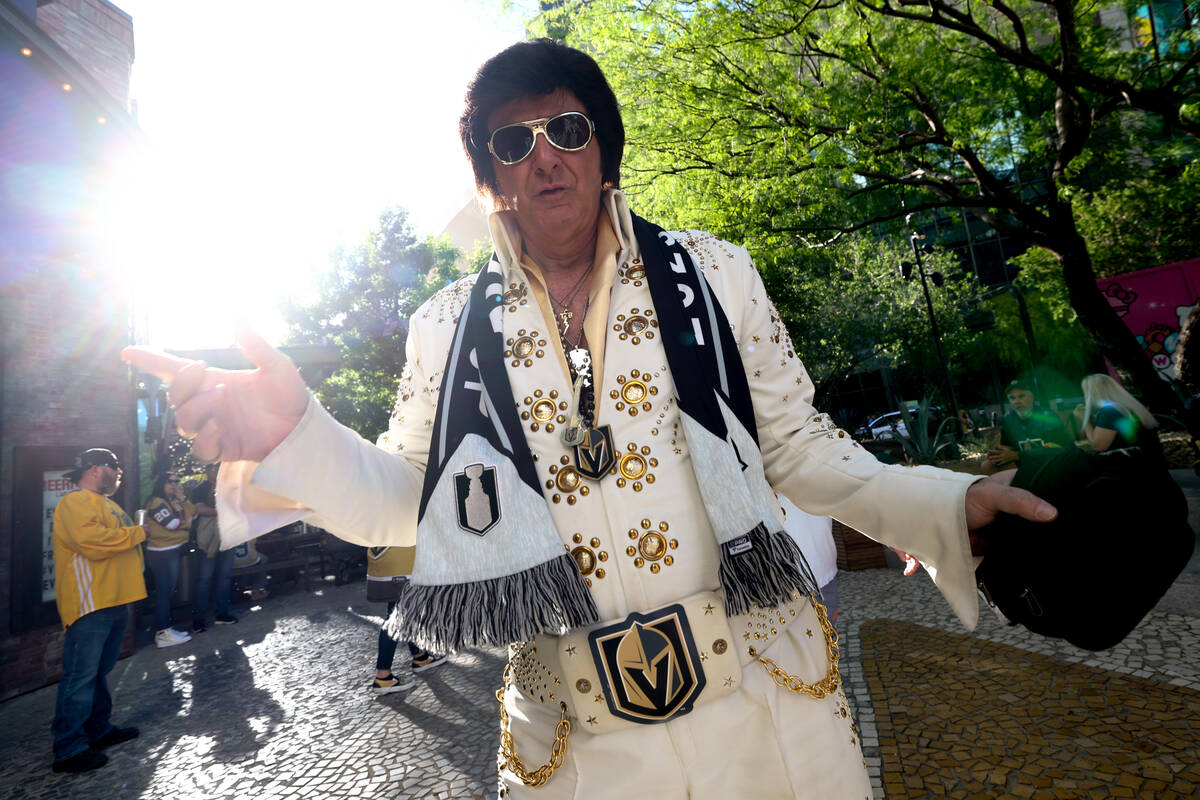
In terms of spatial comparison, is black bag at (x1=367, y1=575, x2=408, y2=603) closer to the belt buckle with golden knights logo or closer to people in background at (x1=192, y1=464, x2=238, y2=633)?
people in background at (x1=192, y1=464, x2=238, y2=633)

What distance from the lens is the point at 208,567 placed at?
31.4 ft

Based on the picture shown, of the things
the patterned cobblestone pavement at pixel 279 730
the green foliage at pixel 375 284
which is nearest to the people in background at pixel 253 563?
the patterned cobblestone pavement at pixel 279 730

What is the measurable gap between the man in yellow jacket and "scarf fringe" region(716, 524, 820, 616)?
607 centimetres

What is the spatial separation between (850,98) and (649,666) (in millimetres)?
9994

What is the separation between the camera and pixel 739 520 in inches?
51.4

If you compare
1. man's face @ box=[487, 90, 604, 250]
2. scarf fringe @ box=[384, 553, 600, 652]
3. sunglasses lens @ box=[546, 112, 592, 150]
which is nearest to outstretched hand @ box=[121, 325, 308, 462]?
scarf fringe @ box=[384, 553, 600, 652]

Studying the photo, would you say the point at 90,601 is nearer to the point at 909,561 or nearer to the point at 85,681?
the point at 85,681

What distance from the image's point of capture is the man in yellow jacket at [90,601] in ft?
16.7

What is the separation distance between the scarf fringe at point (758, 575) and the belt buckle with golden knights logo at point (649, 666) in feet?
0.38

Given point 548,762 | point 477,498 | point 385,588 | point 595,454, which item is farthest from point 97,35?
point 548,762

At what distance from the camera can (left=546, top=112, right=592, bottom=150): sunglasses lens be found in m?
1.65

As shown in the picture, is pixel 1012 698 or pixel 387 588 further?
pixel 387 588

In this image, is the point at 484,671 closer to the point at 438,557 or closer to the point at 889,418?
the point at 438,557

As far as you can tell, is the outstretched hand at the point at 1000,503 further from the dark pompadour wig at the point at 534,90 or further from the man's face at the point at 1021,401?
the man's face at the point at 1021,401
